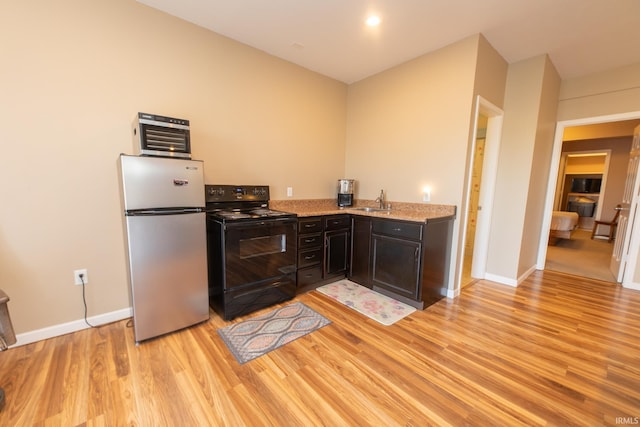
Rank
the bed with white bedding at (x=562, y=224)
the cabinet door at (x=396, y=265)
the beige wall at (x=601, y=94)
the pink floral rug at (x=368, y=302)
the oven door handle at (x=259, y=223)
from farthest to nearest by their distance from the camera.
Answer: the bed with white bedding at (x=562, y=224) < the beige wall at (x=601, y=94) < the cabinet door at (x=396, y=265) < the pink floral rug at (x=368, y=302) < the oven door handle at (x=259, y=223)

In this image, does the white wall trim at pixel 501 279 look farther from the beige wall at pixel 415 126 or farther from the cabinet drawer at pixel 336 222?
the cabinet drawer at pixel 336 222

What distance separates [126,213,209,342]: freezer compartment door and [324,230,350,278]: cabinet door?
1389 mm

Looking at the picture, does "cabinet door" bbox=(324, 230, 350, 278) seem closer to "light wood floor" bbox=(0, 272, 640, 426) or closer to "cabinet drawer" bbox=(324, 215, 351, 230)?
"cabinet drawer" bbox=(324, 215, 351, 230)

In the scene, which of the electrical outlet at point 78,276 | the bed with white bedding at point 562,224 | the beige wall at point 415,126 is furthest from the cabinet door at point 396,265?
the bed with white bedding at point 562,224

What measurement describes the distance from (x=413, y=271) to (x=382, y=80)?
248 cm

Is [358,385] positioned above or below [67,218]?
below

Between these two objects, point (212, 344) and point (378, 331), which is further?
point (378, 331)

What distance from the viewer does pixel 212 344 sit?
6.33 feet

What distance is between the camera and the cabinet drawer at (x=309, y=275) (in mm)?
2826

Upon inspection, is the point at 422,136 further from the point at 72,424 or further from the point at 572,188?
the point at 572,188

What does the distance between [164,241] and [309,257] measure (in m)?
1.47

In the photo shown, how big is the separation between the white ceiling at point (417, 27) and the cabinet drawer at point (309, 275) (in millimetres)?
2489

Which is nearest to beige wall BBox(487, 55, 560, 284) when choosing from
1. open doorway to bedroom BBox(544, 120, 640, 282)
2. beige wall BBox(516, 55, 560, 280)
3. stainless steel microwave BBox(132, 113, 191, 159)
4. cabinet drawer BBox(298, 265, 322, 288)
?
beige wall BBox(516, 55, 560, 280)

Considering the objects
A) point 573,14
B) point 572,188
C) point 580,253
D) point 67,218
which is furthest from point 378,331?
point 572,188
